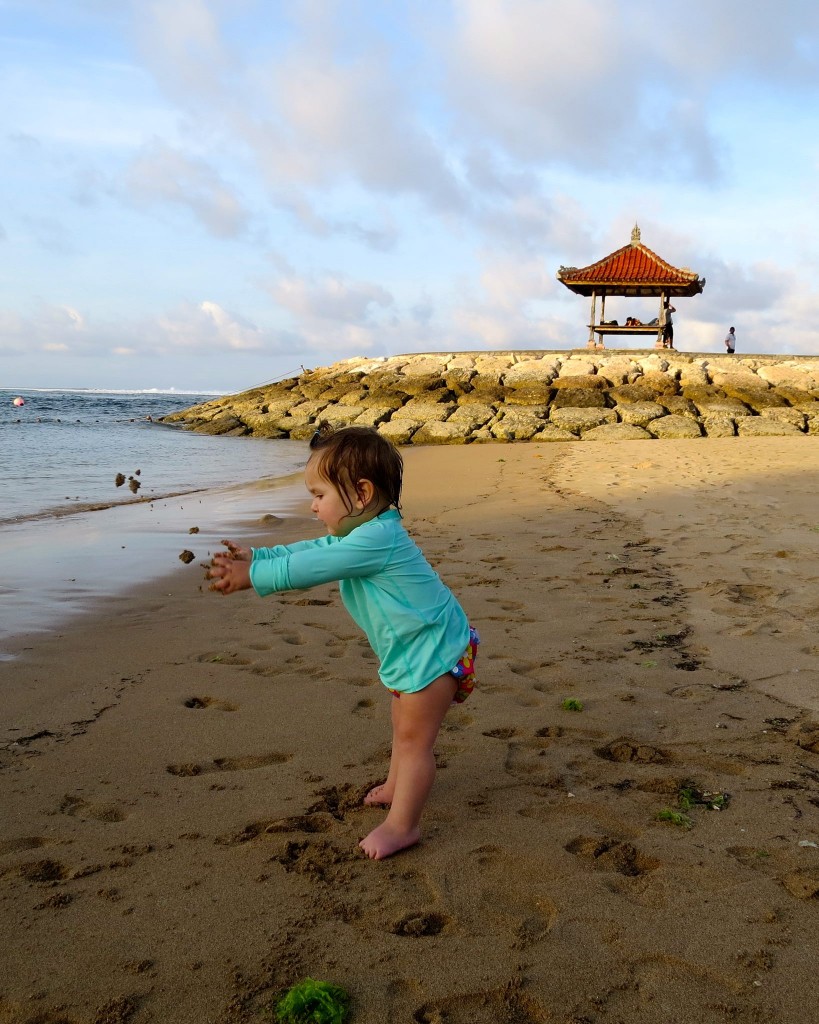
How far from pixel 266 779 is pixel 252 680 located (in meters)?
1.02

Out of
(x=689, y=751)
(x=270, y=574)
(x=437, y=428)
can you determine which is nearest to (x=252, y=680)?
(x=270, y=574)

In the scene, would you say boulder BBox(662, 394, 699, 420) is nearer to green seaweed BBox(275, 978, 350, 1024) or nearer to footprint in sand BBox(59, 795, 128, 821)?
footprint in sand BBox(59, 795, 128, 821)

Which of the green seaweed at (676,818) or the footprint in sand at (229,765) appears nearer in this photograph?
the green seaweed at (676,818)

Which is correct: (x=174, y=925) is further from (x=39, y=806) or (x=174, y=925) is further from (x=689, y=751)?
(x=689, y=751)

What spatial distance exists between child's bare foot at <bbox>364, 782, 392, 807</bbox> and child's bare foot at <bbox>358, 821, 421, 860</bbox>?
0.76 feet

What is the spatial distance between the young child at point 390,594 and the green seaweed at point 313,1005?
0.67 m

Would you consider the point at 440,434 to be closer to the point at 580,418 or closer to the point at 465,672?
the point at 580,418

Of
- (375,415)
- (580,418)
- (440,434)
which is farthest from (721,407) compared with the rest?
(375,415)

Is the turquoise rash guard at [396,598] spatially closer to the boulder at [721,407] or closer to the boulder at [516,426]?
the boulder at [516,426]

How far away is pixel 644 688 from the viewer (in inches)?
154

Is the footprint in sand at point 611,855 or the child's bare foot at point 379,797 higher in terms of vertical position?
the child's bare foot at point 379,797

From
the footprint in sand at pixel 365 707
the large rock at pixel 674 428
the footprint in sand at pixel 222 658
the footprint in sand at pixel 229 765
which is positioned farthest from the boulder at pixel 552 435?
the footprint in sand at pixel 229 765

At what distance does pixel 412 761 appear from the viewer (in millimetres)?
2686

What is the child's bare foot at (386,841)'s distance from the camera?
8.43 ft
